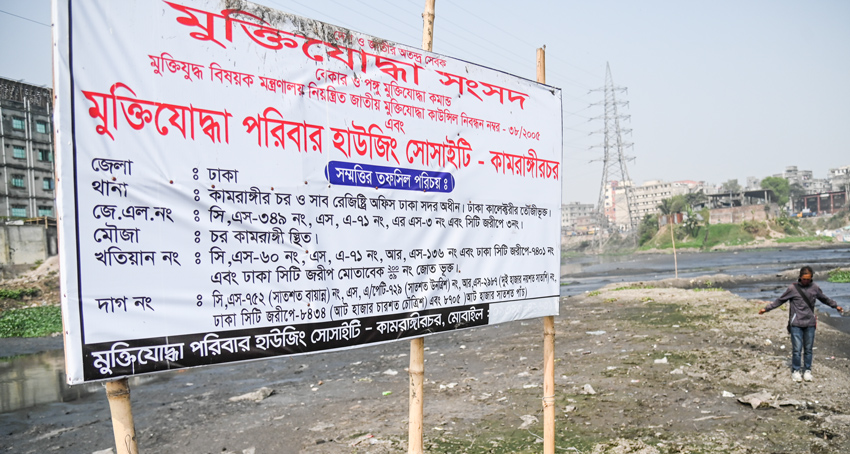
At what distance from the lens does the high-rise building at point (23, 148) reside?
112 feet

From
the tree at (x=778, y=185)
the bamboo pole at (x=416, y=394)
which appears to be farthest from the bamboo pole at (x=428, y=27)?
the tree at (x=778, y=185)

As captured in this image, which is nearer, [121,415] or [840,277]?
[121,415]

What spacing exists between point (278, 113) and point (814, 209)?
131 m

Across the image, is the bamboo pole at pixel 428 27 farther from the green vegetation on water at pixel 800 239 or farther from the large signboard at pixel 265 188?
the green vegetation on water at pixel 800 239

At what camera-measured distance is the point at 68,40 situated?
2.35m

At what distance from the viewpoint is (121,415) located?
258 centimetres

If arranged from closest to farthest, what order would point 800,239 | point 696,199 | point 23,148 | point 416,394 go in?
point 416,394 < point 23,148 < point 800,239 < point 696,199

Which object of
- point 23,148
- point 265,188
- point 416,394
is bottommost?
point 416,394

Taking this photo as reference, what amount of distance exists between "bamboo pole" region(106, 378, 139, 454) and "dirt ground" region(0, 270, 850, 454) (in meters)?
3.14

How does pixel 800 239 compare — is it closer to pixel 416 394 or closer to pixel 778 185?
pixel 778 185

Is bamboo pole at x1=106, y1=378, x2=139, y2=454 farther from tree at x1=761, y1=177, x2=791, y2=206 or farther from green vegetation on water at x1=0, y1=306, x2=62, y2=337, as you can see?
tree at x1=761, y1=177, x2=791, y2=206

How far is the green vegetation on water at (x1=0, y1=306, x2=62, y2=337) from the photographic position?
17.8m

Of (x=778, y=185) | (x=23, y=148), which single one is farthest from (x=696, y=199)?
(x=23, y=148)

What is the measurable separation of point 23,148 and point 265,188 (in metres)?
41.0
